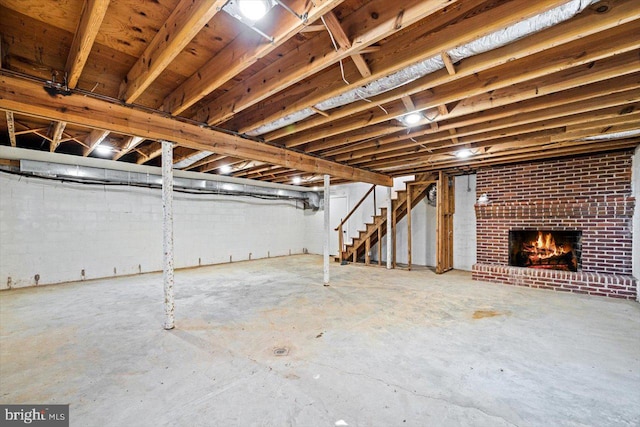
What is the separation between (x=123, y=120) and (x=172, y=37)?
1.41 metres

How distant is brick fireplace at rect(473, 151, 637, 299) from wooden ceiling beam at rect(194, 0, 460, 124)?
4.96 meters

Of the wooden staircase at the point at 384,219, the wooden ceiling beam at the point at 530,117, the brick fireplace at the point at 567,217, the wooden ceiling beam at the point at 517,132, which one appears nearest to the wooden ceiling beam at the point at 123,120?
the wooden ceiling beam at the point at 530,117

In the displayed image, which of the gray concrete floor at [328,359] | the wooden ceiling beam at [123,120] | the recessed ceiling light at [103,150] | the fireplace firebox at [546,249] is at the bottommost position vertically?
the gray concrete floor at [328,359]

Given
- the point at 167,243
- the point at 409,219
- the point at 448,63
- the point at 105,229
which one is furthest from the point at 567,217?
the point at 105,229

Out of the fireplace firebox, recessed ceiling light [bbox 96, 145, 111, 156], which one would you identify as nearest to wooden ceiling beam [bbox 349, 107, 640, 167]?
the fireplace firebox

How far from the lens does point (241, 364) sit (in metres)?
2.24

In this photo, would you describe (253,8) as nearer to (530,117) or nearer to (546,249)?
(530,117)

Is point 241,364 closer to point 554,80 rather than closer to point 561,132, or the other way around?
point 554,80

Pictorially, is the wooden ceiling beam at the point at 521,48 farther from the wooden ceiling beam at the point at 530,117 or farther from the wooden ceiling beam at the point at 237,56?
the wooden ceiling beam at the point at 530,117

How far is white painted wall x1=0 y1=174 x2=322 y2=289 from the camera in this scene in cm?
461

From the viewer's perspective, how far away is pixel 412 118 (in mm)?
2912

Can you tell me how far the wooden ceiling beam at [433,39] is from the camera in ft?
4.80

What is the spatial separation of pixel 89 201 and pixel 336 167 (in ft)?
16.0

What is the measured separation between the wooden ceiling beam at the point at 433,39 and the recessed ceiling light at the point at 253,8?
679 mm
